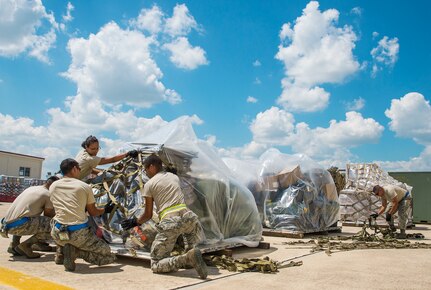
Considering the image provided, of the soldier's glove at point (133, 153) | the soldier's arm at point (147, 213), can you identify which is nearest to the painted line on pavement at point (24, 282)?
the soldier's arm at point (147, 213)

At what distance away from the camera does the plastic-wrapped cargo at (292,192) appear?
31.6ft

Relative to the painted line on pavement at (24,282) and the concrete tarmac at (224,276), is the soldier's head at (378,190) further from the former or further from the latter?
the painted line on pavement at (24,282)

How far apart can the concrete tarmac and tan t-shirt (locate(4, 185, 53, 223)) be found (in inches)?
23.7

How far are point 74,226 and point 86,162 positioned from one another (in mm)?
1773

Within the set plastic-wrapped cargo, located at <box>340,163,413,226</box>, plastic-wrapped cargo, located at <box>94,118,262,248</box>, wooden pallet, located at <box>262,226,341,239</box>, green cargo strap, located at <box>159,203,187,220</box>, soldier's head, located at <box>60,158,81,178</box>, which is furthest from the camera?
plastic-wrapped cargo, located at <box>340,163,413,226</box>

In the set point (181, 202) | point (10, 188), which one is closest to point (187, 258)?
point (181, 202)

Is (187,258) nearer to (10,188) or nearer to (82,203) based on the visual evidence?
(82,203)

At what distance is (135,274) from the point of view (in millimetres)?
4766

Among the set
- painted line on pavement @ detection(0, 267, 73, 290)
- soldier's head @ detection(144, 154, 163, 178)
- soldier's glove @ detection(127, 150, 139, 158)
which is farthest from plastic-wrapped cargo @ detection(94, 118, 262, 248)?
painted line on pavement @ detection(0, 267, 73, 290)

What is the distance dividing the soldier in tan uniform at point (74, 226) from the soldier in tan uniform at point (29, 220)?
0.76 metres

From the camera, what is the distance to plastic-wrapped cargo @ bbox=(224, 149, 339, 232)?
9633 millimetres

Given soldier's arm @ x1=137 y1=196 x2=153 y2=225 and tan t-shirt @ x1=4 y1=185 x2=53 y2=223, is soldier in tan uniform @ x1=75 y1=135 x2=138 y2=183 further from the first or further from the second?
soldier's arm @ x1=137 y1=196 x2=153 y2=225

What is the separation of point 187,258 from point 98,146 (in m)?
2.93

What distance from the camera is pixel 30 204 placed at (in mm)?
5570
